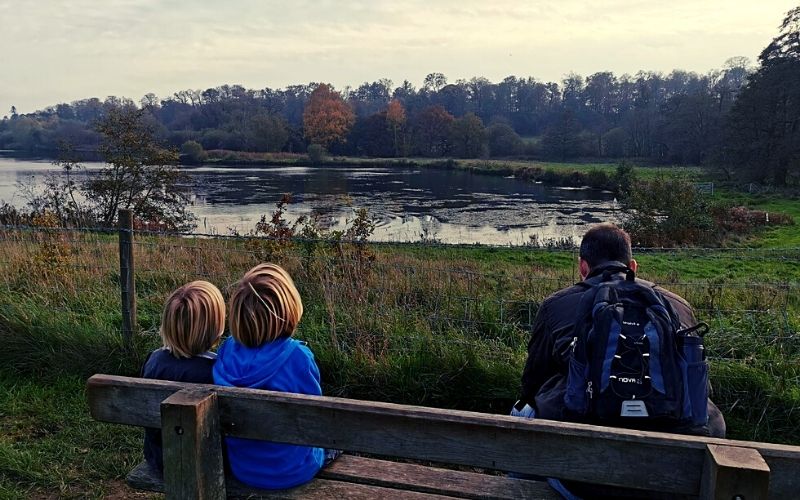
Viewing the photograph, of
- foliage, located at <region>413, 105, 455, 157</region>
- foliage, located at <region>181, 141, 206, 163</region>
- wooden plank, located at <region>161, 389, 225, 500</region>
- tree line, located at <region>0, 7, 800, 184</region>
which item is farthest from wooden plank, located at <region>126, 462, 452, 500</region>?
foliage, located at <region>413, 105, 455, 157</region>

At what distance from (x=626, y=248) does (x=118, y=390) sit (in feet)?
6.75

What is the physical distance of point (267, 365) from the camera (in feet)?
7.97

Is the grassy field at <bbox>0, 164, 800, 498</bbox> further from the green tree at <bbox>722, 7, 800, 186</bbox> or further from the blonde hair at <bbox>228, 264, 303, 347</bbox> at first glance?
the green tree at <bbox>722, 7, 800, 186</bbox>

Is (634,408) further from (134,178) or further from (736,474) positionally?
(134,178)

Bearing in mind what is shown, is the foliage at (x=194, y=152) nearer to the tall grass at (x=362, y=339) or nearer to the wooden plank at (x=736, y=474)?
the tall grass at (x=362, y=339)

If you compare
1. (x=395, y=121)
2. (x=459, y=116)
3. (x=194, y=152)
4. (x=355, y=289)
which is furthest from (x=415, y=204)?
(x=459, y=116)

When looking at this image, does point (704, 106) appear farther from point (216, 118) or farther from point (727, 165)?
point (216, 118)

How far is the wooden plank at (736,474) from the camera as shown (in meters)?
1.54

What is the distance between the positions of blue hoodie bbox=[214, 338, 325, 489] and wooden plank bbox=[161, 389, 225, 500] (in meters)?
0.26

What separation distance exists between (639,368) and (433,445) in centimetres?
76

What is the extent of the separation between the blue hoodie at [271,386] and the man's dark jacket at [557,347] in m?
0.92

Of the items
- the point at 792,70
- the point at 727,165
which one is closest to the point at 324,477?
the point at 792,70

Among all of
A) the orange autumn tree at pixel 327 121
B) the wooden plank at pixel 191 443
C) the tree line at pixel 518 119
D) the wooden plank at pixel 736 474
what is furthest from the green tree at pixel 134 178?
the orange autumn tree at pixel 327 121

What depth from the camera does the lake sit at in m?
21.7
